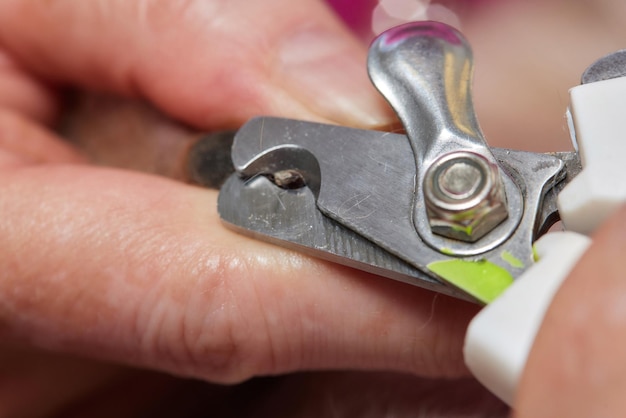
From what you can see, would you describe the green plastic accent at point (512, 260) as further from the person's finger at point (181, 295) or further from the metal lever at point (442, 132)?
the person's finger at point (181, 295)

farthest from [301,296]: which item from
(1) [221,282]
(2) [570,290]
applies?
(2) [570,290]

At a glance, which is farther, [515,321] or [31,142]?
[31,142]

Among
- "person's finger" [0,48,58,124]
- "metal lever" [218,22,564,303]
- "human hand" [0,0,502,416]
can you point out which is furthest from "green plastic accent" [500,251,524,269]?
"person's finger" [0,48,58,124]

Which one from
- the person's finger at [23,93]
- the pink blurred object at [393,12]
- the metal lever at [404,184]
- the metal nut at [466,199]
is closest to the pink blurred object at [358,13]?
the pink blurred object at [393,12]

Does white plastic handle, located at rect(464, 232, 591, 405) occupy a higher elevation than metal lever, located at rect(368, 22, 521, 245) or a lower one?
lower

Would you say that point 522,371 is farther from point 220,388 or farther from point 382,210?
point 220,388

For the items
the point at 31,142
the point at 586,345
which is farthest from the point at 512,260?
the point at 31,142

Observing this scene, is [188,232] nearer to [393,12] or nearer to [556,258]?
[556,258]

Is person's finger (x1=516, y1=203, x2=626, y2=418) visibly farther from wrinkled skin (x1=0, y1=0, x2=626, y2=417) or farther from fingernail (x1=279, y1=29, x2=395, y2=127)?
fingernail (x1=279, y1=29, x2=395, y2=127)
